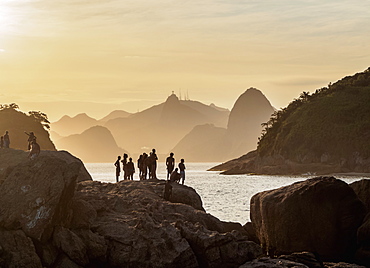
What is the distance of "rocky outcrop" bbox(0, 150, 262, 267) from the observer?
22.0 metres

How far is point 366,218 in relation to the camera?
83.2ft

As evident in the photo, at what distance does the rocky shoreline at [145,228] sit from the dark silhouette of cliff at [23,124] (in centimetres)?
10098

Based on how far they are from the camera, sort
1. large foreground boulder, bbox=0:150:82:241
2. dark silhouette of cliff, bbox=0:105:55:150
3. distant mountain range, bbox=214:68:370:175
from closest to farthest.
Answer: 1. large foreground boulder, bbox=0:150:82:241
2. dark silhouette of cliff, bbox=0:105:55:150
3. distant mountain range, bbox=214:68:370:175

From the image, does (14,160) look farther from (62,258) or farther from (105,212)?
(62,258)

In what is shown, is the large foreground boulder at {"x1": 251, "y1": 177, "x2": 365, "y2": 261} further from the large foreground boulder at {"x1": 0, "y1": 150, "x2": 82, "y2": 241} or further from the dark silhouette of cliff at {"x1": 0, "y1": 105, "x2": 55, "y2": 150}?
the dark silhouette of cliff at {"x1": 0, "y1": 105, "x2": 55, "y2": 150}

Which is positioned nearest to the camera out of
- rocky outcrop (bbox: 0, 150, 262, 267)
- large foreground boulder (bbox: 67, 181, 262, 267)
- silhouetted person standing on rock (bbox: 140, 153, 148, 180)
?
rocky outcrop (bbox: 0, 150, 262, 267)

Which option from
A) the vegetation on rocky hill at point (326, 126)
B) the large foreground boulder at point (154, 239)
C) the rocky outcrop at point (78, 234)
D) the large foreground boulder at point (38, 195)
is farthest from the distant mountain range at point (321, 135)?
the large foreground boulder at point (38, 195)

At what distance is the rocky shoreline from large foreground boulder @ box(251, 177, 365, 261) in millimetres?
41

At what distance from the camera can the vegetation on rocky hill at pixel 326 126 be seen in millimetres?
157500

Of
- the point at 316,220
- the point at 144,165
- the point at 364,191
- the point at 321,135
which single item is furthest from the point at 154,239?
the point at 321,135

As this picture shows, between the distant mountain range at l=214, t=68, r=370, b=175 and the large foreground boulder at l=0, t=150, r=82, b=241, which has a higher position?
the distant mountain range at l=214, t=68, r=370, b=175

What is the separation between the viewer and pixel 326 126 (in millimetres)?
166000

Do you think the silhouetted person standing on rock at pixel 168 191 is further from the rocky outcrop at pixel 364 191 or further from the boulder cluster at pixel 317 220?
the rocky outcrop at pixel 364 191

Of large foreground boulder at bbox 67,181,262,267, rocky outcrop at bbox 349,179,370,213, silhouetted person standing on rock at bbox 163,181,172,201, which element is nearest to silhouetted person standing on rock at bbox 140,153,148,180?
silhouetted person standing on rock at bbox 163,181,172,201
